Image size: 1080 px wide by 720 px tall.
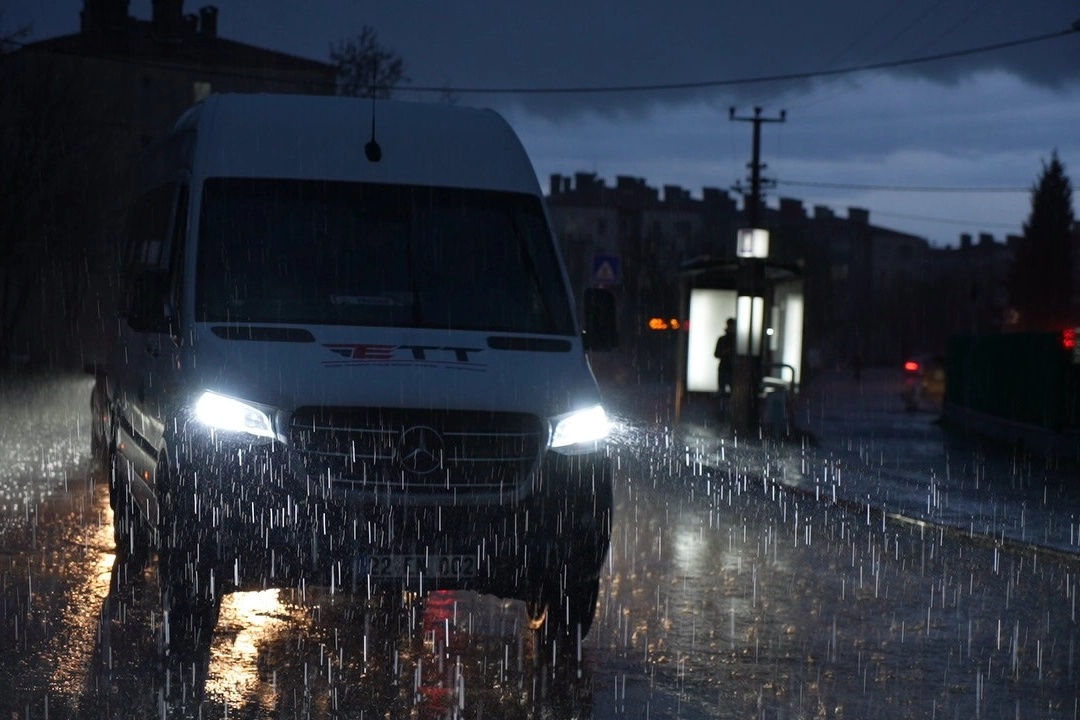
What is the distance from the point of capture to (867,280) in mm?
170750

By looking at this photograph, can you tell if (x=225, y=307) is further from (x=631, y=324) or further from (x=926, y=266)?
(x=926, y=266)

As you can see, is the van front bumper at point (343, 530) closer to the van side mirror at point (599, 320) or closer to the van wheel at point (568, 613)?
the van wheel at point (568, 613)

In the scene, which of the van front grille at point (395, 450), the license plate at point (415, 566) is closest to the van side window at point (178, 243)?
the van front grille at point (395, 450)

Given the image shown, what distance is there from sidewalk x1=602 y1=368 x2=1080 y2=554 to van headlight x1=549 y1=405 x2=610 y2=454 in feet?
19.0

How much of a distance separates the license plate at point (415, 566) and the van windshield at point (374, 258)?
135 centimetres

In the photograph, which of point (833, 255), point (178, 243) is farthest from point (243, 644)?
point (833, 255)

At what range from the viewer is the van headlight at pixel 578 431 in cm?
750

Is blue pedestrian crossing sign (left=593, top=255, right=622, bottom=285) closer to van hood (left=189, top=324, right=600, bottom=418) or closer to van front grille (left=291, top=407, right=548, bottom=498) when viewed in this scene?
van hood (left=189, top=324, right=600, bottom=418)

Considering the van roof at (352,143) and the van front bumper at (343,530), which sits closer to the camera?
the van front bumper at (343,530)

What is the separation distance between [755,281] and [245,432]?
1893 centimetres

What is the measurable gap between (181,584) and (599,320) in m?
2.57

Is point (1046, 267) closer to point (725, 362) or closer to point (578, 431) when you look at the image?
point (725, 362)

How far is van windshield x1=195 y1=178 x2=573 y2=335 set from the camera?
26.9 feet

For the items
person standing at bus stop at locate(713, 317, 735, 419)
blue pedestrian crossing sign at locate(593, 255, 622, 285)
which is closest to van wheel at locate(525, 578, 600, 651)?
person standing at bus stop at locate(713, 317, 735, 419)
